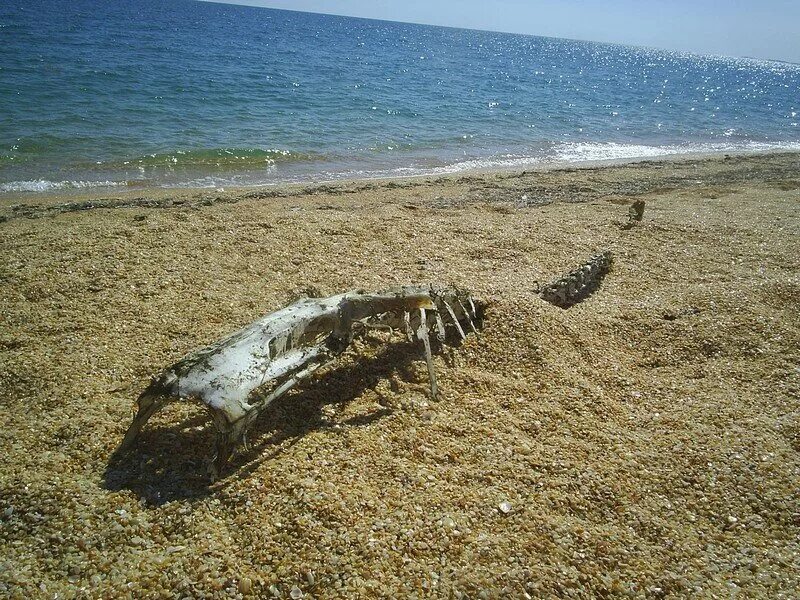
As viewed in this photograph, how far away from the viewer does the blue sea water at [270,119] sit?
532 inches

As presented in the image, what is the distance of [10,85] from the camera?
18047mm

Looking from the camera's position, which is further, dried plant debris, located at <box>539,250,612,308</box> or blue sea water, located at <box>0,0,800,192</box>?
blue sea water, located at <box>0,0,800,192</box>

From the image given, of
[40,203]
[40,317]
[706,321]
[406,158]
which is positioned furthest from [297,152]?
[706,321]

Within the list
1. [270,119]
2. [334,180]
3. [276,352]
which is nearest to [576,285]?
[276,352]

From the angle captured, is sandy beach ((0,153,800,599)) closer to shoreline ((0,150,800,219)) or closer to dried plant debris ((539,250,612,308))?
dried plant debris ((539,250,612,308))

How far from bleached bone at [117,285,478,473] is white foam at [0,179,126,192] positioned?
9758 millimetres

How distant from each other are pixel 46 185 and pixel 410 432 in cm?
1148

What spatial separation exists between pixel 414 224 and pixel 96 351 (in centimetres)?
574

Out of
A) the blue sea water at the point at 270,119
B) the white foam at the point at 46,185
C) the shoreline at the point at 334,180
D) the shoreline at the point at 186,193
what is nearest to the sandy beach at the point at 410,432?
the shoreline at the point at 186,193

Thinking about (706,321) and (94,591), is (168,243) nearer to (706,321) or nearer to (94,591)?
(94,591)

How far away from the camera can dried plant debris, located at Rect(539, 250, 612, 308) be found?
641 centimetres

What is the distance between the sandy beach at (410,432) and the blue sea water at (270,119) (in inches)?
255

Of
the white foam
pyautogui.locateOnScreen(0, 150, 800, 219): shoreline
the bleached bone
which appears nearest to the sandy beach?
the bleached bone

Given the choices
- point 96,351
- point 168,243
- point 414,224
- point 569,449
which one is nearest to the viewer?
point 569,449
